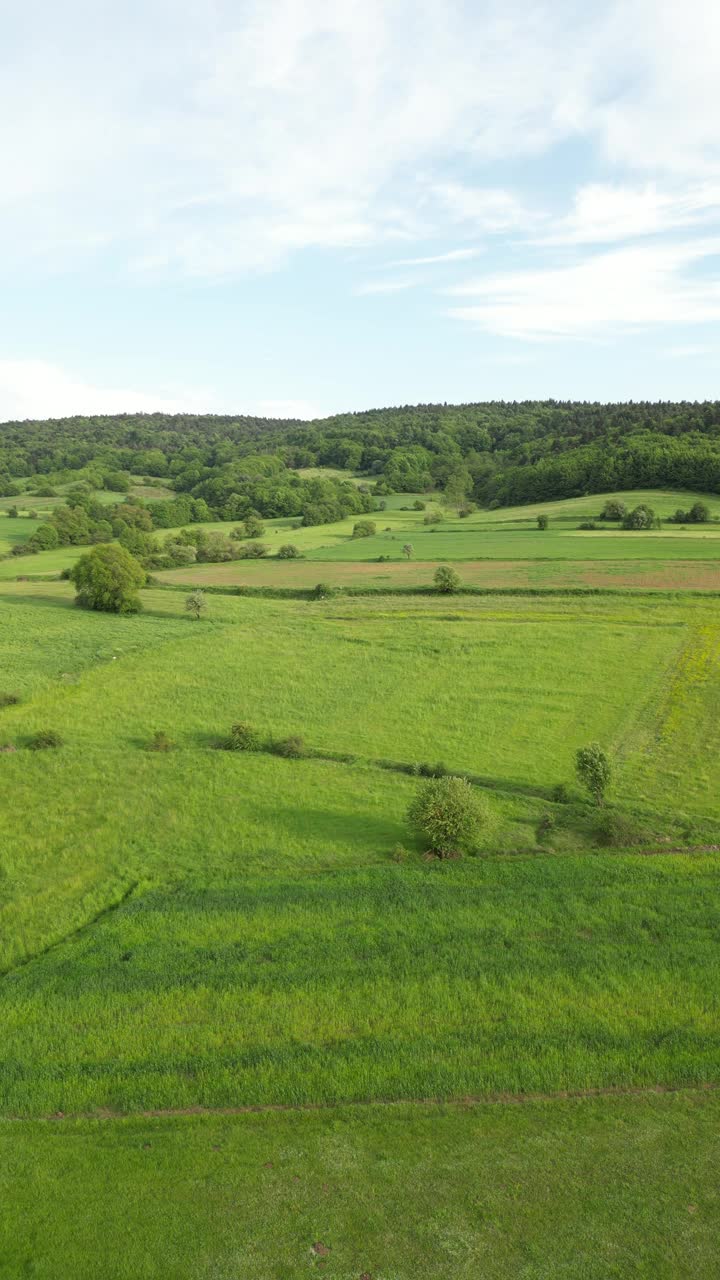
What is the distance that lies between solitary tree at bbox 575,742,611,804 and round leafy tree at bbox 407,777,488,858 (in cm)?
587

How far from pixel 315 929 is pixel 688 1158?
37.8 feet

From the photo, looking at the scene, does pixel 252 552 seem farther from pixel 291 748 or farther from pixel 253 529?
pixel 291 748

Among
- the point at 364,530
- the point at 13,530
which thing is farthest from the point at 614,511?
the point at 13,530

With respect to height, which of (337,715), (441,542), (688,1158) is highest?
(441,542)

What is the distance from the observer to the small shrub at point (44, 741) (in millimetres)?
38562

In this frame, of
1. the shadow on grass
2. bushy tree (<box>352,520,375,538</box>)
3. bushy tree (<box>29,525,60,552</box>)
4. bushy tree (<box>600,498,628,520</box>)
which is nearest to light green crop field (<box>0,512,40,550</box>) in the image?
bushy tree (<box>29,525,60,552</box>)

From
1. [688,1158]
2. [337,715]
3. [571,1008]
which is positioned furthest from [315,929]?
[337,715]

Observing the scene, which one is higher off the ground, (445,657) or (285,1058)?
(445,657)

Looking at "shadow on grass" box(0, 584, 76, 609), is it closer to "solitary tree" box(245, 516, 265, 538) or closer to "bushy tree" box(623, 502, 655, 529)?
"solitary tree" box(245, 516, 265, 538)

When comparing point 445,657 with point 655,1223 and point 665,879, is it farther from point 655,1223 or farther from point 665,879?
point 655,1223

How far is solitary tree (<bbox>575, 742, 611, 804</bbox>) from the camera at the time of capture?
103ft

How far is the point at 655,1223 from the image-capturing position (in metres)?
13.5

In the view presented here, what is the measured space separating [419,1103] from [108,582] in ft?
218

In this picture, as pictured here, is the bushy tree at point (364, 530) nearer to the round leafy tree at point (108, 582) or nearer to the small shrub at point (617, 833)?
the round leafy tree at point (108, 582)
